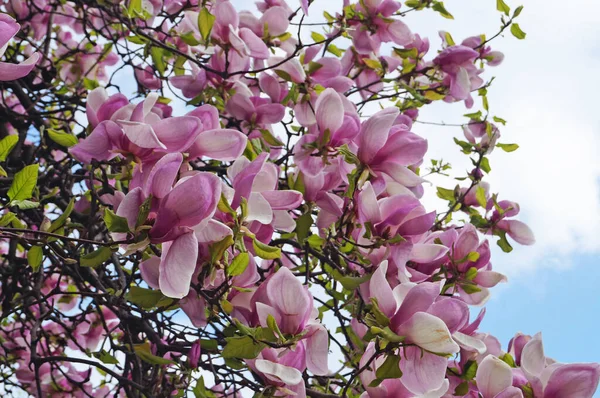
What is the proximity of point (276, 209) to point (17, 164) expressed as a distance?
3.08 ft

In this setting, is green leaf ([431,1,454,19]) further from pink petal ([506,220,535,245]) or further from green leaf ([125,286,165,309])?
green leaf ([125,286,165,309])

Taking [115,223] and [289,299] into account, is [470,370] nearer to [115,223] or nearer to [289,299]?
[289,299]

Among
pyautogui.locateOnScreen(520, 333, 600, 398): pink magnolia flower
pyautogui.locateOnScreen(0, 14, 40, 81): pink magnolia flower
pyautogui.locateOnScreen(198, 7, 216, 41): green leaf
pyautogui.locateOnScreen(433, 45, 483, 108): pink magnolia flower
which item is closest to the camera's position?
pyautogui.locateOnScreen(0, 14, 40, 81): pink magnolia flower

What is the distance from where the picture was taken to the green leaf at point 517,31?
5.49ft

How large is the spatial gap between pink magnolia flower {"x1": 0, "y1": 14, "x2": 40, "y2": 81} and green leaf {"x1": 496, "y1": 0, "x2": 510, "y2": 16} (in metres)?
1.37

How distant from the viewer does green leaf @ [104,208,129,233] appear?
62 centimetres

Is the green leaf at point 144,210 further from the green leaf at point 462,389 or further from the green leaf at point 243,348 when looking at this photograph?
the green leaf at point 462,389

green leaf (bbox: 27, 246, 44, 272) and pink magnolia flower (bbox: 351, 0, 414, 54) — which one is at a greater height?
pink magnolia flower (bbox: 351, 0, 414, 54)

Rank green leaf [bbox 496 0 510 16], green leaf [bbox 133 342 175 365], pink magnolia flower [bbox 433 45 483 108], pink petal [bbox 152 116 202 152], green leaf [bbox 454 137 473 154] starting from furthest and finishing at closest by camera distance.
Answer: green leaf [bbox 454 137 473 154] → green leaf [bbox 496 0 510 16] → pink magnolia flower [bbox 433 45 483 108] → green leaf [bbox 133 342 175 365] → pink petal [bbox 152 116 202 152]

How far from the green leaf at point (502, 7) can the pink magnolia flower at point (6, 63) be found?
1365mm

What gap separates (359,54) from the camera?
1563 mm

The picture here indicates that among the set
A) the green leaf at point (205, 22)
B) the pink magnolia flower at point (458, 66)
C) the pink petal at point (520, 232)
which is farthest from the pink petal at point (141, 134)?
the pink petal at point (520, 232)

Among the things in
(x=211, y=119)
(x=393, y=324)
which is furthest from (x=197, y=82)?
(x=393, y=324)

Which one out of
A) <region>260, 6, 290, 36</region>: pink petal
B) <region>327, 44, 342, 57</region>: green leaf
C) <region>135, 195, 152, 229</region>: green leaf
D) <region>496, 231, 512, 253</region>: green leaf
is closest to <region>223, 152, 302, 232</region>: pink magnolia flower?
<region>135, 195, 152, 229</region>: green leaf
